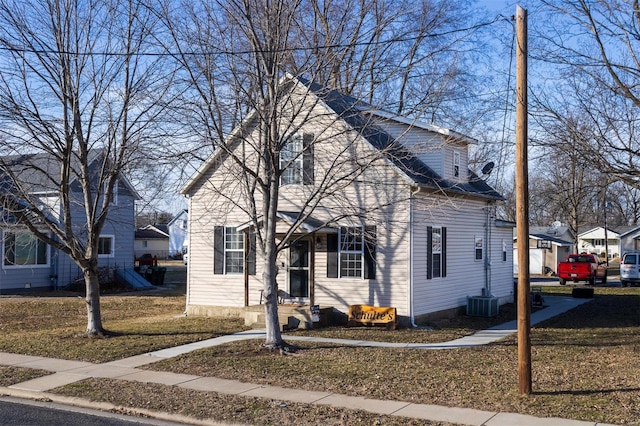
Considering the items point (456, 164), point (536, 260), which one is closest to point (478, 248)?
point (456, 164)

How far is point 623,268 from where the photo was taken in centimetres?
3822

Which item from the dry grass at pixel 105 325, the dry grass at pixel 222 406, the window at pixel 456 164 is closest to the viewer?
the dry grass at pixel 222 406

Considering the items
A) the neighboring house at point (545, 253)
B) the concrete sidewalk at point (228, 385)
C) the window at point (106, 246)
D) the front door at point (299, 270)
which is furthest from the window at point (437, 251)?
the neighboring house at point (545, 253)

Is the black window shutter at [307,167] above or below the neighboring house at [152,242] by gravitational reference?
above

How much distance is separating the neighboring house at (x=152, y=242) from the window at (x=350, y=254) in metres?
61.2

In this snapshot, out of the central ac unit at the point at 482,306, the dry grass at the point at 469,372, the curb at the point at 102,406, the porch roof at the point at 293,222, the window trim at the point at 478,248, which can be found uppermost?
the porch roof at the point at 293,222

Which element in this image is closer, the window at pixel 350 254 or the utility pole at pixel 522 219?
the utility pole at pixel 522 219

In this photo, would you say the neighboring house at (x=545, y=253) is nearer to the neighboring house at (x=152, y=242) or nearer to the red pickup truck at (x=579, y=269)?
the red pickup truck at (x=579, y=269)

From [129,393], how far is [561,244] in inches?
1742

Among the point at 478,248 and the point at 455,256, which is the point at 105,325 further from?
the point at 478,248

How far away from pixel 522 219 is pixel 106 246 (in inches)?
1024

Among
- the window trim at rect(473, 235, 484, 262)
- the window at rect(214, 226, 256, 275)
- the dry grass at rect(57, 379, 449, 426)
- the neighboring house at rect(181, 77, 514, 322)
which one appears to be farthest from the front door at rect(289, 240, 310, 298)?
the dry grass at rect(57, 379, 449, 426)

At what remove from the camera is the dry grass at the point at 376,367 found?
9234 millimetres

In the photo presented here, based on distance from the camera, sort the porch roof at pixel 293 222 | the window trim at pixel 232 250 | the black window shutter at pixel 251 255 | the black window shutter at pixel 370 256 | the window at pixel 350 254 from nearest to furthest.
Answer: the porch roof at pixel 293 222 → the black window shutter at pixel 370 256 → the window at pixel 350 254 → the black window shutter at pixel 251 255 → the window trim at pixel 232 250
